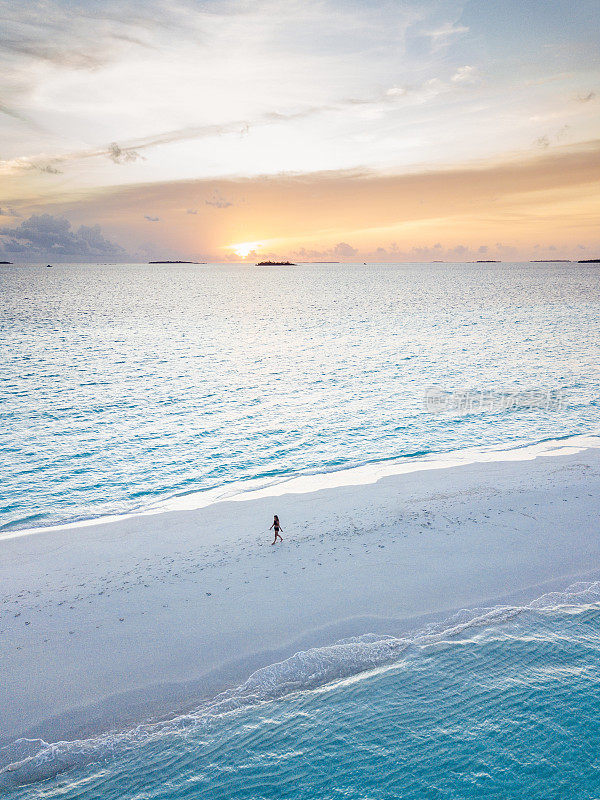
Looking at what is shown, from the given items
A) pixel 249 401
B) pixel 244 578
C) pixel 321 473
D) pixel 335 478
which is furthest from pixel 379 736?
pixel 249 401

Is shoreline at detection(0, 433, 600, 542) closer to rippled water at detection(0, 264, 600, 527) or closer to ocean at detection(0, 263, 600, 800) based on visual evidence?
ocean at detection(0, 263, 600, 800)

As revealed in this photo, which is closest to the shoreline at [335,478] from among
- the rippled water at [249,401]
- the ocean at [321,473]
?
the ocean at [321,473]

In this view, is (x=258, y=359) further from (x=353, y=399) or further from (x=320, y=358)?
(x=353, y=399)

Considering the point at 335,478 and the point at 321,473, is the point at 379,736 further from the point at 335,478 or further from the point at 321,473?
the point at 321,473

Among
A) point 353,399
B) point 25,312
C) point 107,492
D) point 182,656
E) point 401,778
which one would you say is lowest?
point 401,778

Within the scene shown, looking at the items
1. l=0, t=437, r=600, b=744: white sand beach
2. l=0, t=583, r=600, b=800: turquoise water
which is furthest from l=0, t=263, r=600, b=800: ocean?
l=0, t=437, r=600, b=744: white sand beach

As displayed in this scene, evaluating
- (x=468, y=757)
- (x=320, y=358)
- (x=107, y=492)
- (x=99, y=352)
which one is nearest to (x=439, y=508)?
(x=468, y=757)
